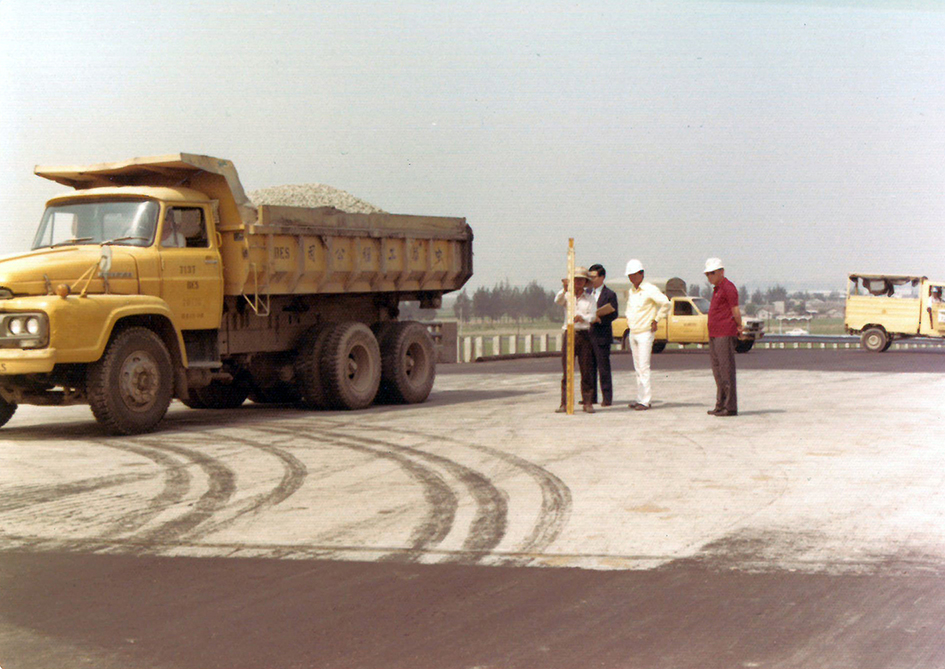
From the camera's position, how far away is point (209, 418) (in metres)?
15.9

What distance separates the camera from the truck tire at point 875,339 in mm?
37344

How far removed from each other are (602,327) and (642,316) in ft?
2.37

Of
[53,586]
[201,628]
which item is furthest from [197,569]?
[201,628]

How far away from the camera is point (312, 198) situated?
1830 cm

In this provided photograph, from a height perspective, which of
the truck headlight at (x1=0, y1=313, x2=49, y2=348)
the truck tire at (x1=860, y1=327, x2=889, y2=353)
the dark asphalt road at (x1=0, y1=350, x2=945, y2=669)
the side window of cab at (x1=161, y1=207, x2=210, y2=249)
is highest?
the side window of cab at (x1=161, y1=207, x2=210, y2=249)

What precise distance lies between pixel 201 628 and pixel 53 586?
4.25ft

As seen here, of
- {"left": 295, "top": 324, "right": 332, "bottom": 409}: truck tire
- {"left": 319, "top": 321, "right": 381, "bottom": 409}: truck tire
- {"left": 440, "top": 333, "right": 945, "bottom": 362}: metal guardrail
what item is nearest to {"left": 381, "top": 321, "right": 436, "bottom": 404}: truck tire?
{"left": 319, "top": 321, "right": 381, "bottom": 409}: truck tire

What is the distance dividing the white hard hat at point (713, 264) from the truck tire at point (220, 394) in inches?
263

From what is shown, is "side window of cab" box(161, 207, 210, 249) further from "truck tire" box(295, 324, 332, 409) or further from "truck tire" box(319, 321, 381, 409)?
"truck tire" box(319, 321, 381, 409)

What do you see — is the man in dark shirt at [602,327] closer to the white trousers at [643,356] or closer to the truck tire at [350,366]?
the white trousers at [643,356]

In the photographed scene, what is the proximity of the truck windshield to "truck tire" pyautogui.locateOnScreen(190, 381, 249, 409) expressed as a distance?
148 inches

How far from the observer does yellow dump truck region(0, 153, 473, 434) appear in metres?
13.0

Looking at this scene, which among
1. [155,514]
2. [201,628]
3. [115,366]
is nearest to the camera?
[201,628]

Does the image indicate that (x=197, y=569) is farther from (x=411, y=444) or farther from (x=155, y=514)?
(x=411, y=444)
